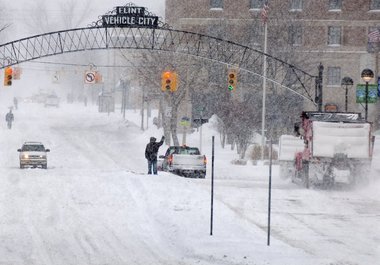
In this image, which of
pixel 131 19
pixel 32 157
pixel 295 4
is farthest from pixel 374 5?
pixel 32 157

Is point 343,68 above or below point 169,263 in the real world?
above

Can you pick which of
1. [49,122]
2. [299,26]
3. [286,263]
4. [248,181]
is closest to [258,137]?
[299,26]

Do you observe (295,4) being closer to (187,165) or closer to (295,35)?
(295,35)

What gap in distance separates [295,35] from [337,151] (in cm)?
3795

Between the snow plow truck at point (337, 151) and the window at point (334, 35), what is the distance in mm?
39437

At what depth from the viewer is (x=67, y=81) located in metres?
154

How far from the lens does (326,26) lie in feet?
230

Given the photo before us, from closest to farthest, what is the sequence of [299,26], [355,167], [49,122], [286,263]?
1. [286,263]
2. [355,167]
3. [299,26]
4. [49,122]

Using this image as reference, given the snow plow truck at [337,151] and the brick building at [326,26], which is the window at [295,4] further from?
the snow plow truck at [337,151]

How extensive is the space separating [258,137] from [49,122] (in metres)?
29.4

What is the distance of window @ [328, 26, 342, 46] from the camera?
70.3 m

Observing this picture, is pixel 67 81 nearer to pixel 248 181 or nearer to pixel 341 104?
pixel 341 104

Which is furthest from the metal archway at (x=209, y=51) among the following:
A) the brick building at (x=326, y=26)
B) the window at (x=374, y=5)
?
the window at (x=374, y=5)

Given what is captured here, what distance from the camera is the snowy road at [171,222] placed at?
1598cm
